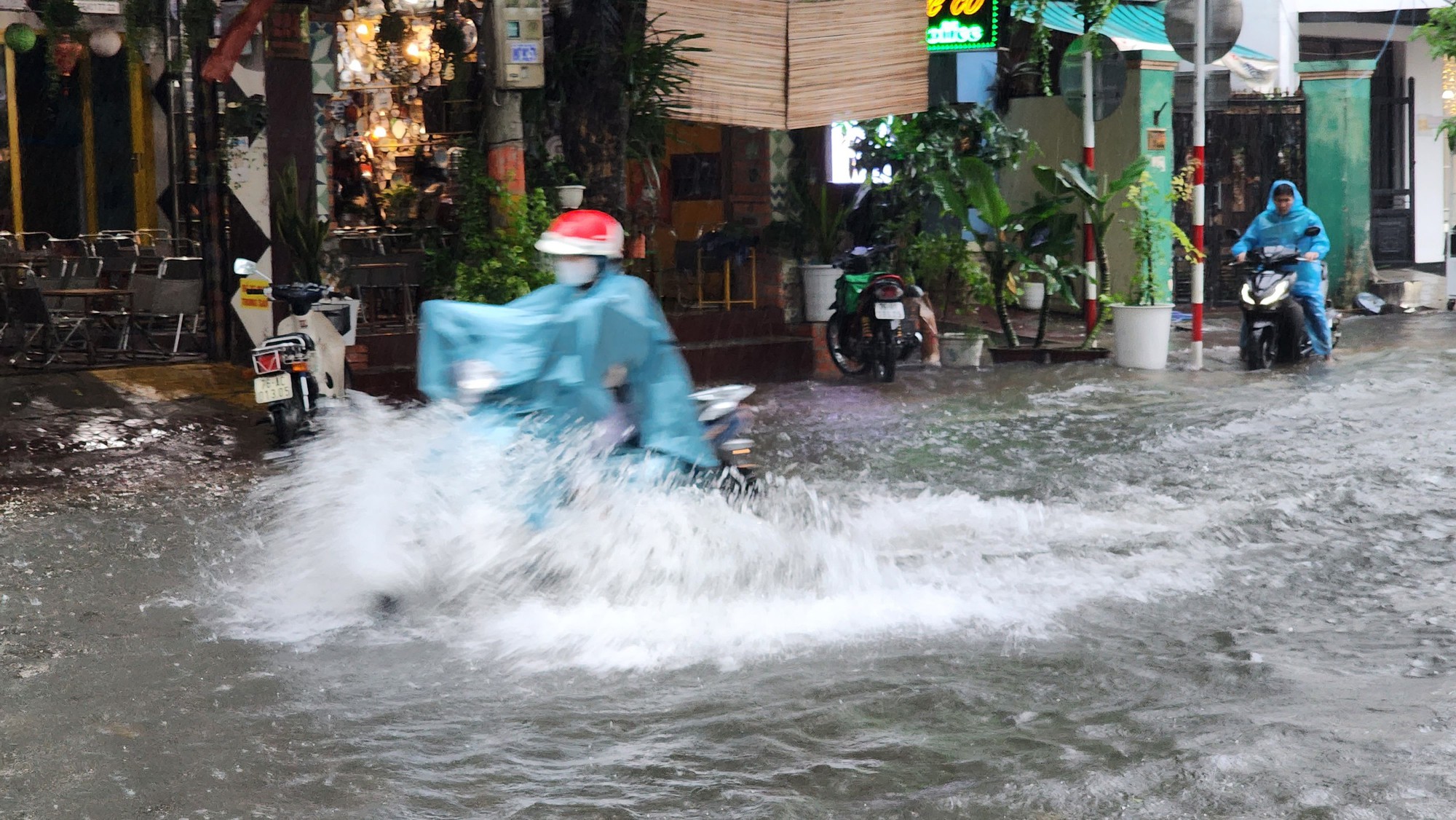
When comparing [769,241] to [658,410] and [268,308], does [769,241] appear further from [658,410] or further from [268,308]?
[658,410]

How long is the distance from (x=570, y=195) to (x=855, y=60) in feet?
10.9

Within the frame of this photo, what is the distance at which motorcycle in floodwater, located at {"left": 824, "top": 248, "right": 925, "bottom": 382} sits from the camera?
1366 cm

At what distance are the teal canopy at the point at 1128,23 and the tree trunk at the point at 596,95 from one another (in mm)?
4832

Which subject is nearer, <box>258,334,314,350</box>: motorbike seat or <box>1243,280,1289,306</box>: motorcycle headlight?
<box>258,334,314,350</box>: motorbike seat

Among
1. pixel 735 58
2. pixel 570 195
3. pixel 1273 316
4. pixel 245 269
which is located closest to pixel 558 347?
pixel 245 269

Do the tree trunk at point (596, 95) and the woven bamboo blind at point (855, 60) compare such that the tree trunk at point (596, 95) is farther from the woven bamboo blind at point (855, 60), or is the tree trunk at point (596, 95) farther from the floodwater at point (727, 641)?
the floodwater at point (727, 641)

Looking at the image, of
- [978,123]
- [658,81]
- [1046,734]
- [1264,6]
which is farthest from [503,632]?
[1264,6]

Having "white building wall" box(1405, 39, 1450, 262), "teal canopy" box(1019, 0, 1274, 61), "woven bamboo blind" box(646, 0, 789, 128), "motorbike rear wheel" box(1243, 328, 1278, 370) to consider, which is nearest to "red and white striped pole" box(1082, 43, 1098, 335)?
"teal canopy" box(1019, 0, 1274, 61)

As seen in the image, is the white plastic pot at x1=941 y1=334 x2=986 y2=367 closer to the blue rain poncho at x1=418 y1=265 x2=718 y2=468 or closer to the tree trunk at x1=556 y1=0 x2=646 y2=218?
the tree trunk at x1=556 y1=0 x2=646 y2=218

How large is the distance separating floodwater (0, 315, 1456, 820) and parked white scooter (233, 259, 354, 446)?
0.61 metres

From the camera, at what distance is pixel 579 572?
6367 millimetres

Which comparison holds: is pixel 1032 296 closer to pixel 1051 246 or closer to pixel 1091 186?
pixel 1051 246

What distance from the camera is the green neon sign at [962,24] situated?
14078 mm

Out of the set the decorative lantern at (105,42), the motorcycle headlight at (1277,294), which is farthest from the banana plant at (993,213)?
the decorative lantern at (105,42)
